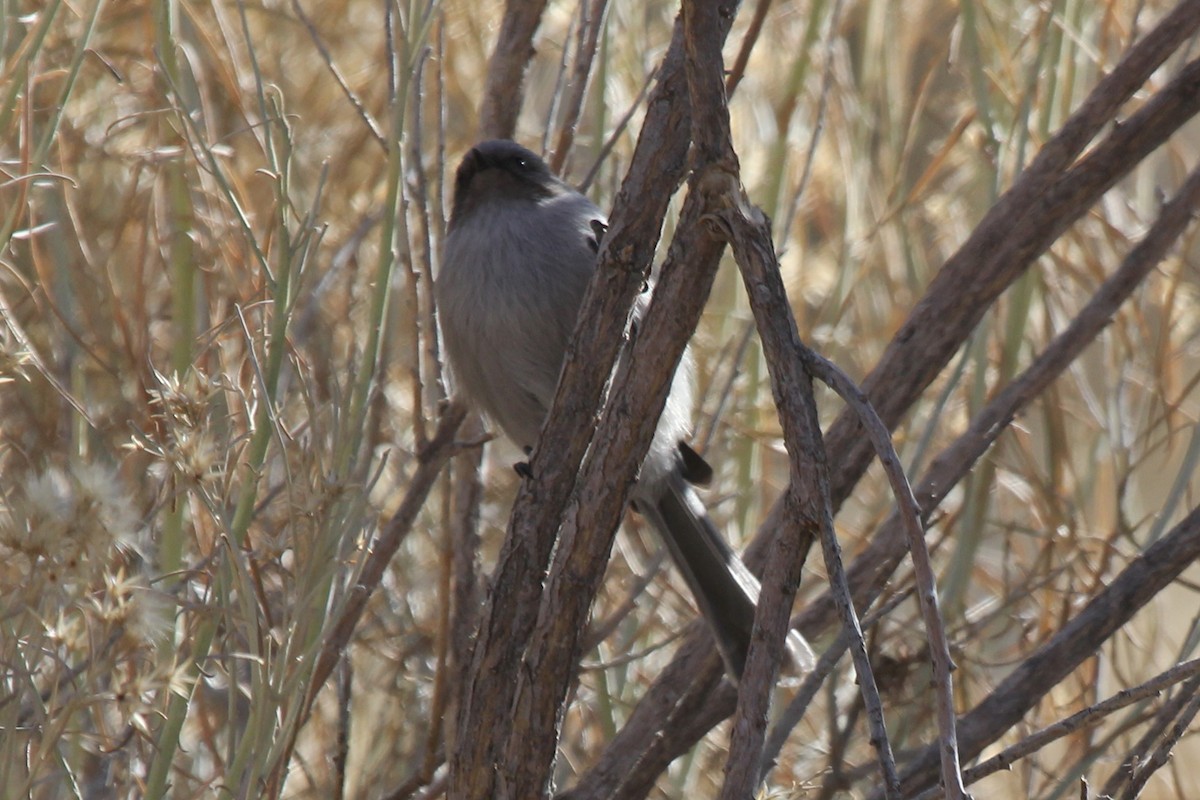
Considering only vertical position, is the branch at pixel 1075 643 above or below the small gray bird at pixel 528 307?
below

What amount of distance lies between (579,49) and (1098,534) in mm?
1872

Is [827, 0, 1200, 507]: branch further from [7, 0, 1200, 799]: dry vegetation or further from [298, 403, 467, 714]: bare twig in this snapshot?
[298, 403, 467, 714]: bare twig

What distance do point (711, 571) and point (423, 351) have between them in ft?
3.32

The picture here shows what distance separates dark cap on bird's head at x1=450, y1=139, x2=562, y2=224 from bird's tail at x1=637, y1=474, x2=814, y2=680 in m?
0.81

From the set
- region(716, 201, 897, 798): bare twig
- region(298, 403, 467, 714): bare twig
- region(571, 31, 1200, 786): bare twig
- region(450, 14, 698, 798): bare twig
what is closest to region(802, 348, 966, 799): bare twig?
region(716, 201, 897, 798): bare twig

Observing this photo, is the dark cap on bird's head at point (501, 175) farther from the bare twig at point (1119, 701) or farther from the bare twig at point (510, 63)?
the bare twig at point (1119, 701)

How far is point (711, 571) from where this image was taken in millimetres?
3123

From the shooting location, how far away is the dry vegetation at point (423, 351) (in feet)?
6.97

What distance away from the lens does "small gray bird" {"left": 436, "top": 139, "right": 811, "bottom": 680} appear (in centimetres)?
326

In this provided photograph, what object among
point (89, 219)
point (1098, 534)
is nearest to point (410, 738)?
point (89, 219)

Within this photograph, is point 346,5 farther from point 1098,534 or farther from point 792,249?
point 1098,534

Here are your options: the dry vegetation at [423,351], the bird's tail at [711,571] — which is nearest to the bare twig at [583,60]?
the dry vegetation at [423,351]

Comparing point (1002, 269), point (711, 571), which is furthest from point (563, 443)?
point (711, 571)

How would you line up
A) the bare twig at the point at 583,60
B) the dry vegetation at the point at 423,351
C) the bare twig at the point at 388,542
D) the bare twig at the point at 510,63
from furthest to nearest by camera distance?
the bare twig at the point at 510,63, the bare twig at the point at 583,60, the bare twig at the point at 388,542, the dry vegetation at the point at 423,351
